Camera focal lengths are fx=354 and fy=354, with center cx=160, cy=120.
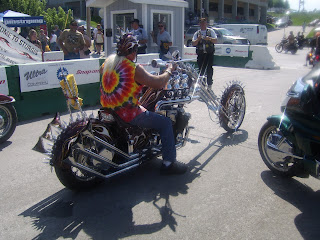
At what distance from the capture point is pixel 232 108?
618cm

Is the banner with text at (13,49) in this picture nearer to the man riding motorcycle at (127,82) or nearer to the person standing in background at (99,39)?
the man riding motorcycle at (127,82)

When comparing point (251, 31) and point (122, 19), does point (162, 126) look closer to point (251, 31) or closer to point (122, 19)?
point (122, 19)

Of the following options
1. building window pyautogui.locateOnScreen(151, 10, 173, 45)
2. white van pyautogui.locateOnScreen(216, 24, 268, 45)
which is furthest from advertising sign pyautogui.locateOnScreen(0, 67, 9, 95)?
white van pyautogui.locateOnScreen(216, 24, 268, 45)

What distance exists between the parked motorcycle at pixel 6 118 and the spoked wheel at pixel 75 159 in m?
2.34

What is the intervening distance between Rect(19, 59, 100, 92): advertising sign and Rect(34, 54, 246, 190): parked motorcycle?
2.96m

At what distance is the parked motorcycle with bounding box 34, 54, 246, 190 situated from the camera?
12.4 ft

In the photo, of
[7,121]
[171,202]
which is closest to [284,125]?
[171,202]

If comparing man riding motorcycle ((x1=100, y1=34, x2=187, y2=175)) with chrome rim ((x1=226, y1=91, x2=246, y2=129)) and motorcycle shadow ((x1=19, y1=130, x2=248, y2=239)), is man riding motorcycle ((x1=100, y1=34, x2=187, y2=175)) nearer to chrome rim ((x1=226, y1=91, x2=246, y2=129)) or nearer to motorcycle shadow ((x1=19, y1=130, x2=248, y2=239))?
motorcycle shadow ((x1=19, y1=130, x2=248, y2=239))

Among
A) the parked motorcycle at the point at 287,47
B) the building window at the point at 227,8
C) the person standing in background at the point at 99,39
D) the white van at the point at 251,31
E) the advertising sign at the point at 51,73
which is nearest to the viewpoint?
the advertising sign at the point at 51,73

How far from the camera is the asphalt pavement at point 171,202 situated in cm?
338

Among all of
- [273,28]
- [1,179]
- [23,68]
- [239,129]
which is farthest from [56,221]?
[273,28]

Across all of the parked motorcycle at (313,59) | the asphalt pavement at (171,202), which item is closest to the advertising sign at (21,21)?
the parked motorcycle at (313,59)

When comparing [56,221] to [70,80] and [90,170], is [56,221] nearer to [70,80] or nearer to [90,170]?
[90,170]

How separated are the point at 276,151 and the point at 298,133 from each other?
1.83ft
